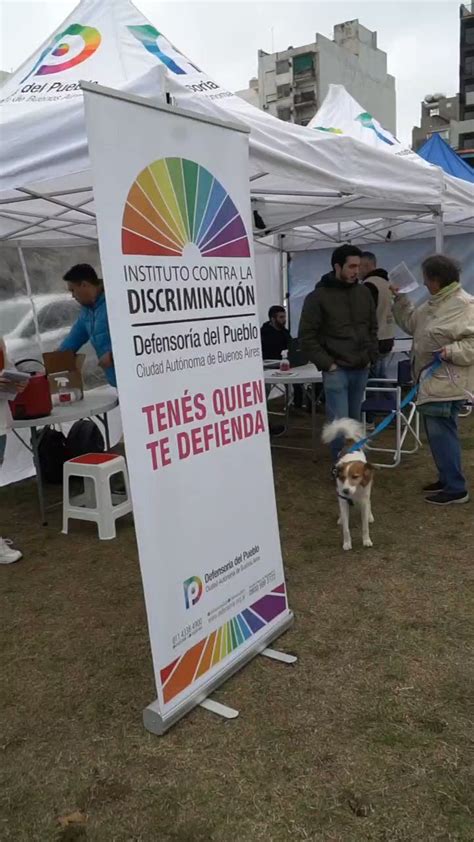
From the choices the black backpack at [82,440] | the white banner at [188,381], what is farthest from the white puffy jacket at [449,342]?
the black backpack at [82,440]

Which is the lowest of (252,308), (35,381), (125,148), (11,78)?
(35,381)

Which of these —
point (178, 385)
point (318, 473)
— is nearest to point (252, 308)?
point (178, 385)

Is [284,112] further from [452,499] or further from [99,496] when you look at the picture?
[99,496]

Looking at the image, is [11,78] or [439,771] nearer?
[439,771]

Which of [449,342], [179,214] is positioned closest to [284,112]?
[449,342]

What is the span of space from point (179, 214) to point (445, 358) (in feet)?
7.74

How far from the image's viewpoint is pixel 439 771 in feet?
6.09

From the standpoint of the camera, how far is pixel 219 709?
2184 mm

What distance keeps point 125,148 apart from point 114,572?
2379 mm

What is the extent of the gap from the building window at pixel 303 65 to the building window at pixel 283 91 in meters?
1.86

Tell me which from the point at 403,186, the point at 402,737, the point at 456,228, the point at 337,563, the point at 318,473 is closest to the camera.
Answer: the point at 402,737

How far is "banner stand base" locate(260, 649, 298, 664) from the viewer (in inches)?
97.5

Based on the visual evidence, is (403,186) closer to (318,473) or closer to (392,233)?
(318,473)

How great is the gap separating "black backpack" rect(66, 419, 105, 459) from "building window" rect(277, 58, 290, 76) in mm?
75429
